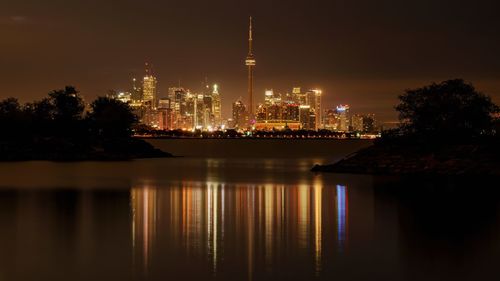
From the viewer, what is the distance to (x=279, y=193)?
49.2m

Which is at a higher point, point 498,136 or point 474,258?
point 498,136

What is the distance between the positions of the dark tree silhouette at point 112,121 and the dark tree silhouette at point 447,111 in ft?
183

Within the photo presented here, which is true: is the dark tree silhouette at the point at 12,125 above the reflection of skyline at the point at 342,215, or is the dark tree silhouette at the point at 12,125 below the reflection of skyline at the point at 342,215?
above

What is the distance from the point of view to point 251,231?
30.6 metres

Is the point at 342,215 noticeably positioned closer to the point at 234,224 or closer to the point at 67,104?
the point at 234,224

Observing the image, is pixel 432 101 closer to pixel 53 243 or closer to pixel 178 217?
pixel 178 217

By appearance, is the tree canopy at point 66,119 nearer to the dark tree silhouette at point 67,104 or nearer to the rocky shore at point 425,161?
the dark tree silhouette at point 67,104

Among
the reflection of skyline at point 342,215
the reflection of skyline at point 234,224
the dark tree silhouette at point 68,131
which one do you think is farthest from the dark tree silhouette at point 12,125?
the reflection of skyline at point 342,215

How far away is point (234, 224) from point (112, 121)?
277 feet

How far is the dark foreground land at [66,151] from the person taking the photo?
96625 mm

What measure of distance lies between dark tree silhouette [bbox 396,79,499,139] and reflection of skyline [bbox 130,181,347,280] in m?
19.1

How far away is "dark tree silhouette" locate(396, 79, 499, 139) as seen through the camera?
219 ft

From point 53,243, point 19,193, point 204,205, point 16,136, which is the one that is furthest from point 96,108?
point 53,243

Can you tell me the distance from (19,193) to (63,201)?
220 inches
